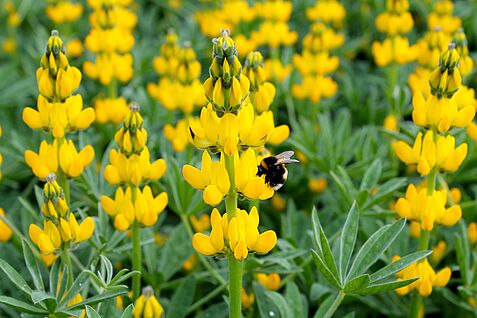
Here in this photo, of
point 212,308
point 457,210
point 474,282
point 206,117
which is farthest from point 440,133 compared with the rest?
point 212,308

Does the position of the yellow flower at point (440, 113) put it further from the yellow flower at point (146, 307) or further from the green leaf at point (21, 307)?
the green leaf at point (21, 307)

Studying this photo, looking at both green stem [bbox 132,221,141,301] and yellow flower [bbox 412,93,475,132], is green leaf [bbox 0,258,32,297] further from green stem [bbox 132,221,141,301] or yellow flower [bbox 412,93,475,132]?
yellow flower [bbox 412,93,475,132]

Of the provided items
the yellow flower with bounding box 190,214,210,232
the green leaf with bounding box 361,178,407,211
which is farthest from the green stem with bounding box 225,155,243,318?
the yellow flower with bounding box 190,214,210,232

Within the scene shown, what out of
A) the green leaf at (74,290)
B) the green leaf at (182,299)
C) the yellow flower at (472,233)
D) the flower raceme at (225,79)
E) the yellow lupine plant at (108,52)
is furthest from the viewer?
the yellow lupine plant at (108,52)

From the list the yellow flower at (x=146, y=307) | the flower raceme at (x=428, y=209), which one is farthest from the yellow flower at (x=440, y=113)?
the yellow flower at (x=146, y=307)

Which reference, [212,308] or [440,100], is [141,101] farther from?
[440,100]
